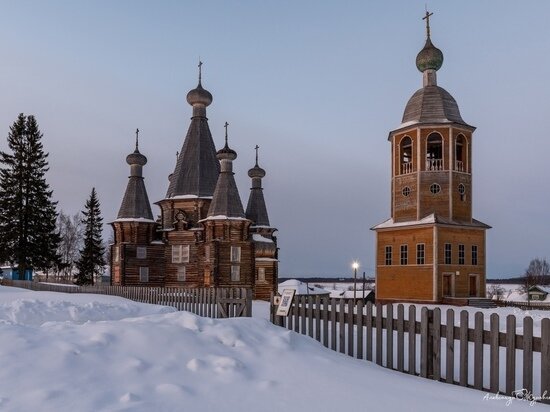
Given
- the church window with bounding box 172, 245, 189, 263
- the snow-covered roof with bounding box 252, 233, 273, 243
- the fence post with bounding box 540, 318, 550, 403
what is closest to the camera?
the fence post with bounding box 540, 318, 550, 403

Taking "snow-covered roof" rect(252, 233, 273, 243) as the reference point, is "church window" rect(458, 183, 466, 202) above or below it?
above

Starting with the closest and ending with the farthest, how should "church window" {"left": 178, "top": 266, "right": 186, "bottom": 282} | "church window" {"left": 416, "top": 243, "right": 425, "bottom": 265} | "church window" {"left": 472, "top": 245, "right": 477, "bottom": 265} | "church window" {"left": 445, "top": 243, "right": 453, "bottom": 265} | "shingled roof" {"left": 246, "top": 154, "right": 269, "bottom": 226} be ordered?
"church window" {"left": 445, "top": 243, "right": 453, "bottom": 265} → "church window" {"left": 416, "top": 243, "right": 425, "bottom": 265} → "church window" {"left": 472, "top": 245, "right": 477, "bottom": 265} → "church window" {"left": 178, "top": 266, "right": 186, "bottom": 282} → "shingled roof" {"left": 246, "top": 154, "right": 269, "bottom": 226}

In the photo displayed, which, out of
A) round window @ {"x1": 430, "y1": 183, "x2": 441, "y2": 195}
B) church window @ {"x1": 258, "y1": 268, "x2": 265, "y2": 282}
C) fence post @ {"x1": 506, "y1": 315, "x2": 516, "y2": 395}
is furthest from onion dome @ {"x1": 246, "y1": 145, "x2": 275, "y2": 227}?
fence post @ {"x1": 506, "y1": 315, "x2": 516, "y2": 395}

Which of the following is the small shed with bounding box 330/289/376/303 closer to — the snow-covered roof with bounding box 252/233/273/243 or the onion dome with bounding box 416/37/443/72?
the snow-covered roof with bounding box 252/233/273/243

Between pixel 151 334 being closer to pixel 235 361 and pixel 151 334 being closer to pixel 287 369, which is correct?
pixel 235 361

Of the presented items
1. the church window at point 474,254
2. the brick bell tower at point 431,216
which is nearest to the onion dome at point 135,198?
the brick bell tower at point 431,216

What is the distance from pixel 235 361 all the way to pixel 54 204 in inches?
1873

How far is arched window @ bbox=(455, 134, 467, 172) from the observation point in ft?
99.7

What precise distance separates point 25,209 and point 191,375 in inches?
1823

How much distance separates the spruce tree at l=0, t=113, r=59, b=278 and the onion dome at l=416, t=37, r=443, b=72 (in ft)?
120

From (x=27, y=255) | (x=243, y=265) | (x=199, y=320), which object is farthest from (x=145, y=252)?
(x=199, y=320)

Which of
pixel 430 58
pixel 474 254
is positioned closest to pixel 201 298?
pixel 474 254

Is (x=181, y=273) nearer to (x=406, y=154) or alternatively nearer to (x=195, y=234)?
(x=195, y=234)

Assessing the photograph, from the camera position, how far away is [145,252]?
38312 mm
